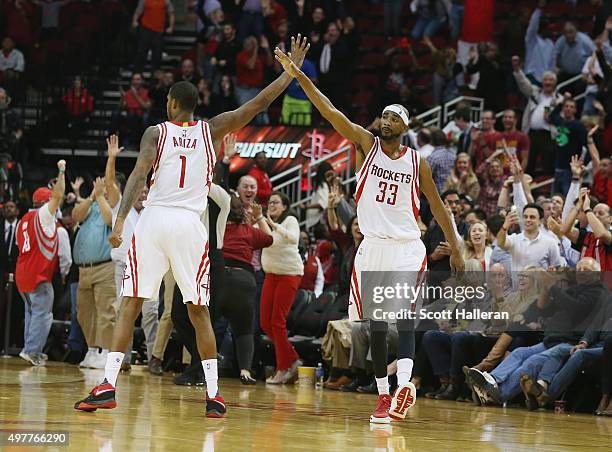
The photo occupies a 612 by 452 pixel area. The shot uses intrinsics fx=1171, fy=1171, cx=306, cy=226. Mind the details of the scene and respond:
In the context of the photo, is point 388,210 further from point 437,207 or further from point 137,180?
point 137,180

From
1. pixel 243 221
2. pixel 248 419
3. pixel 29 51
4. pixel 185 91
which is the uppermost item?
pixel 29 51

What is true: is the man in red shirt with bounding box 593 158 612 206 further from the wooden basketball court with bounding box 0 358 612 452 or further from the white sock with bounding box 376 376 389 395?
the white sock with bounding box 376 376 389 395

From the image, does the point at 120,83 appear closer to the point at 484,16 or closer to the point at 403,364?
the point at 484,16

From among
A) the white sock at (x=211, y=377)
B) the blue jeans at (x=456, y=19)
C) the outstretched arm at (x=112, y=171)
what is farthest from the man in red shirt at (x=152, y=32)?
the white sock at (x=211, y=377)

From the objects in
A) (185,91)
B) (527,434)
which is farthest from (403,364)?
(185,91)

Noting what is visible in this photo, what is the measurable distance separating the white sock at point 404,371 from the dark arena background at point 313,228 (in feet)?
0.06

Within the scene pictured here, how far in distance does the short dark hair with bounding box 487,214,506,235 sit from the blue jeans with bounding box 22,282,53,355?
18.7 feet

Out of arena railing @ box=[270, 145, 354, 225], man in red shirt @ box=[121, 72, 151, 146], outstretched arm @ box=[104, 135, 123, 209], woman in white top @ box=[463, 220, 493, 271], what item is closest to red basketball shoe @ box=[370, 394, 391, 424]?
outstretched arm @ box=[104, 135, 123, 209]

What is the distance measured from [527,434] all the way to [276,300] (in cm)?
511

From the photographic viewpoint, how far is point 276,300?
42.4 ft

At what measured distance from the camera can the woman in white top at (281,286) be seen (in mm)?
12859

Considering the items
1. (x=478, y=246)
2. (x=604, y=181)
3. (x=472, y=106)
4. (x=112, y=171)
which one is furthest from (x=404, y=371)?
(x=472, y=106)

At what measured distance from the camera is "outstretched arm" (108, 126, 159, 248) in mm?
8023

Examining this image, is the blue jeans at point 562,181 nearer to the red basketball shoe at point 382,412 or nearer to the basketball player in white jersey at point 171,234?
the red basketball shoe at point 382,412
